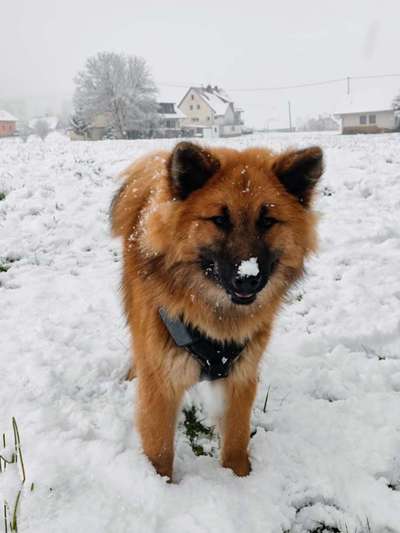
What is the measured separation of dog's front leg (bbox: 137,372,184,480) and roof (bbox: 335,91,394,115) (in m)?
56.5

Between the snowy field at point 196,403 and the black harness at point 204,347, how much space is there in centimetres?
63

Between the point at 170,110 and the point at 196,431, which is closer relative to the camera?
the point at 196,431

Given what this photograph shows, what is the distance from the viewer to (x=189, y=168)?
89.9 inches

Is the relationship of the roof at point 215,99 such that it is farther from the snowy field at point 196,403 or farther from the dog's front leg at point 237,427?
the dog's front leg at point 237,427

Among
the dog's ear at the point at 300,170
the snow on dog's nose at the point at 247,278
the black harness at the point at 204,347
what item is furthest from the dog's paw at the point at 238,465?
the dog's ear at the point at 300,170

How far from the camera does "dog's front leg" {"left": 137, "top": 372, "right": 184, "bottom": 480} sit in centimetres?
246

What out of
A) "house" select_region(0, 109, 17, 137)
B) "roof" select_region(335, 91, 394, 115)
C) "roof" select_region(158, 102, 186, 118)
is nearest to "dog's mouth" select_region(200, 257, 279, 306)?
"roof" select_region(335, 91, 394, 115)

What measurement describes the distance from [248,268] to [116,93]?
40577 mm

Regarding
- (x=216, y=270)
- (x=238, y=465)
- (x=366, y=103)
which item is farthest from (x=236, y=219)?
(x=366, y=103)

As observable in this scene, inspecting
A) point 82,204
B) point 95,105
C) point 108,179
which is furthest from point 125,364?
point 95,105

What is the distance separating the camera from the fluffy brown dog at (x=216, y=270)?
7.41 feet

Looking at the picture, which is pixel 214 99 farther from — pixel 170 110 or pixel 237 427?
pixel 237 427

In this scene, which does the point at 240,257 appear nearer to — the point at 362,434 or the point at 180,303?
the point at 180,303

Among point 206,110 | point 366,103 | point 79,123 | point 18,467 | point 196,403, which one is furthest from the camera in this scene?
point 206,110
